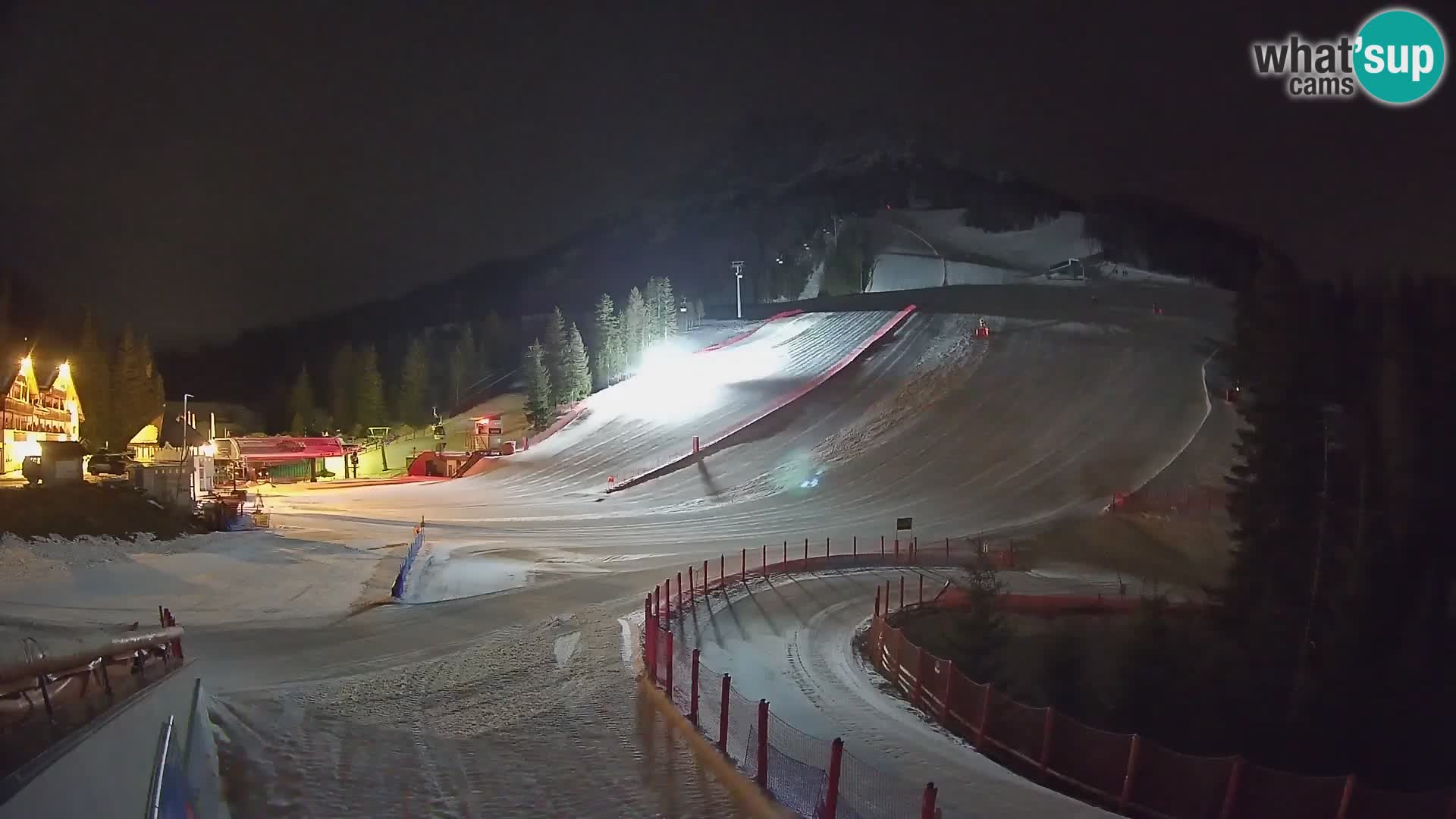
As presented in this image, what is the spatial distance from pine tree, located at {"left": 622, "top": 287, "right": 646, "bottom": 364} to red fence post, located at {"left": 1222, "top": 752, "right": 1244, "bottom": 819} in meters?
74.6

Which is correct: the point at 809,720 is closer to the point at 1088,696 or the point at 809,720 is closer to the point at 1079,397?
the point at 1088,696

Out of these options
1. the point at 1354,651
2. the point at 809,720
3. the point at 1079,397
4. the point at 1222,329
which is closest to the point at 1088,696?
the point at 1354,651

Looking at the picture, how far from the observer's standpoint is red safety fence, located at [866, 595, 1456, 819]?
841cm

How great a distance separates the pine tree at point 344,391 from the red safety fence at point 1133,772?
3427 inches

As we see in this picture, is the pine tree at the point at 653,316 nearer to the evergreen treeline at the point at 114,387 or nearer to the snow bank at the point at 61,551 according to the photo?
the evergreen treeline at the point at 114,387

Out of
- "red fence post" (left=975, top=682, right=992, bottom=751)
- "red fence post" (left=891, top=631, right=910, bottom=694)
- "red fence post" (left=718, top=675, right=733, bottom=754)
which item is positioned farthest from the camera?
"red fence post" (left=891, top=631, right=910, bottom=694)

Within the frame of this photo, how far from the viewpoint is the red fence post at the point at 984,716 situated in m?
11.8

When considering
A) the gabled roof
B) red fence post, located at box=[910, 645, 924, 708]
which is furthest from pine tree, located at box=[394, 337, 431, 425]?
red fence post, located at box=[910, 645, 924, 708]

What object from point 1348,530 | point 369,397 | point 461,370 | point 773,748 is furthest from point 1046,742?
point 461,370

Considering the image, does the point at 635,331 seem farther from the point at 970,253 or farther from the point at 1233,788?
the point at 970,253

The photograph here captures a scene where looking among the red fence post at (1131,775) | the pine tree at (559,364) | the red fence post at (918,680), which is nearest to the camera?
the red fence post at (1131,775)

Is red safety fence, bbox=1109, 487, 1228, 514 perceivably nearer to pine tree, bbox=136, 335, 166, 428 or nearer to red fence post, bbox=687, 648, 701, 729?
red fence post, bbox=687, 648, 701, 729

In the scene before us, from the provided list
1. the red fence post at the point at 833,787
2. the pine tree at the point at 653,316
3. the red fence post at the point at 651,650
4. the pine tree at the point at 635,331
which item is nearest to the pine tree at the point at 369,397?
the pine tree at the point at 635,331

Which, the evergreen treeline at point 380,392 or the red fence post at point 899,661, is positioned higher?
the evergreen treeline at point 380,392
